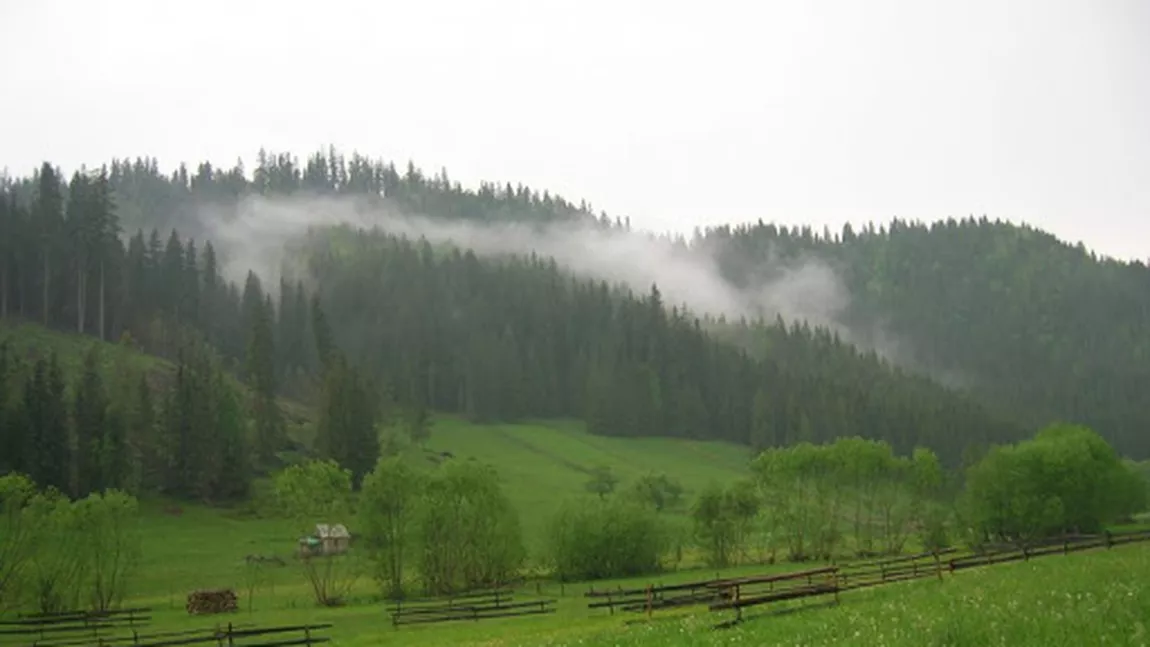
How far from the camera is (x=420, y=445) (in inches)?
6900

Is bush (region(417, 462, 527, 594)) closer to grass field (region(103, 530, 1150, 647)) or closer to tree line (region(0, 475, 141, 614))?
tree line (region(0, 475, 141, 614))

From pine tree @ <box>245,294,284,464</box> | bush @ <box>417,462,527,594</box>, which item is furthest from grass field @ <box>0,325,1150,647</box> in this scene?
pine tree @ <box>245,294,284,464</box>

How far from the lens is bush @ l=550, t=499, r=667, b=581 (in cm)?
9338

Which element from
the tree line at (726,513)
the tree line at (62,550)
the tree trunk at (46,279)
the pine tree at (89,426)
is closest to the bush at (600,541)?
the tree line at (726,513)

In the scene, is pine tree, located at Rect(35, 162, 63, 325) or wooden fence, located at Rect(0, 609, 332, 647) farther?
pine tree, located at Rect(35, 162, 63, 325)

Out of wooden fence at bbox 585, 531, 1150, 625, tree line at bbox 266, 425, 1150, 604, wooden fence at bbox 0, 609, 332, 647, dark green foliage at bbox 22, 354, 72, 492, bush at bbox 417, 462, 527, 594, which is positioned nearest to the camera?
wooden fence at bbox 585, 531, 1150, 625

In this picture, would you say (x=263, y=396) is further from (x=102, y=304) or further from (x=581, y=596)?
(x=581, y=596)

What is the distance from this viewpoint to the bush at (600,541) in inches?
3676

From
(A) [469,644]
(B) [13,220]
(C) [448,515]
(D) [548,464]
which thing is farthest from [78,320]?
(A) [469,644]

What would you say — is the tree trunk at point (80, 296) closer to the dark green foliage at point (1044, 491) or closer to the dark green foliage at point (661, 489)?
the dark green foliage at point (661, 489)

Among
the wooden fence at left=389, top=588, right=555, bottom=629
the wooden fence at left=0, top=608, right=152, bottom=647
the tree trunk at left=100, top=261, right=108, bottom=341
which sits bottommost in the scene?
the wooden fence at left=389, top=588, right=555, bottom=629

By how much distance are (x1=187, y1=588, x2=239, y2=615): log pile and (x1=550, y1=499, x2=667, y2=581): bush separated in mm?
32458

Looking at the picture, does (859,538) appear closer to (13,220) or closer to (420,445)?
(420,445)

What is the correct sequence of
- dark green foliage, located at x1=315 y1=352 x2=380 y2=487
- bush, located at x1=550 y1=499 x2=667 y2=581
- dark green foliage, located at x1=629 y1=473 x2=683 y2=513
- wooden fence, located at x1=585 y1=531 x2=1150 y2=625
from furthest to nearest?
dark green foliage, located at x1=315 y1=352 x2=380 y2=487
dark green foliage, located at x1=629 y1=473 x2=683 y2=513
bush, located at x1=550 y1=499 x2=667 y2=581
wooden fence, located at x1=585 y1=531 x2=1150 y2=625
